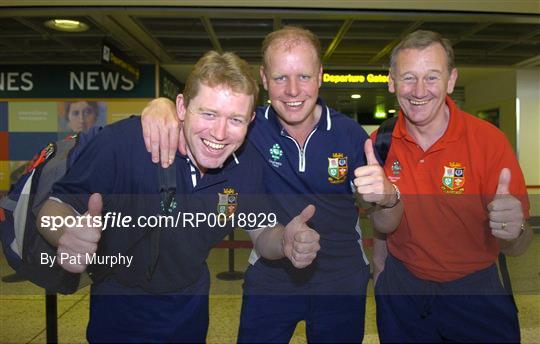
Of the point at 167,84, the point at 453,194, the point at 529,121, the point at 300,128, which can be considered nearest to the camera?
the point at 453,194

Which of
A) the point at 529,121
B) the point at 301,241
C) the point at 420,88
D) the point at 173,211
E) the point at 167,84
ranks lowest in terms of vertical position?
the point at 301,241

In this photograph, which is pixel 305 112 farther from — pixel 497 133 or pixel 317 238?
pixel 497 133

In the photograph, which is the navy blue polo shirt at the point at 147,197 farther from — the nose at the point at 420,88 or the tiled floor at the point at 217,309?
the nose at the point at 420,88

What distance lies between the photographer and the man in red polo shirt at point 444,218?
1813 millimetres

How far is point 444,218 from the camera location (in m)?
1.84

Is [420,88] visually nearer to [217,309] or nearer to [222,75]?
[222,75]

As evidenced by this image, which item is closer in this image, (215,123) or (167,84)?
(215,123)

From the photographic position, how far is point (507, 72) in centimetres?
1011

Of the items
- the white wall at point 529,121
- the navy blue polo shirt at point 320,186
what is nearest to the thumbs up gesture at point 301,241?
the navy blue polo shirt at point 320,186

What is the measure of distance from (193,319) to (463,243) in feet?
3.69

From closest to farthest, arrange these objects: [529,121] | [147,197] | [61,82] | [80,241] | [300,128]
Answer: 1. [80,241]
2. [147,197]
3. [300,128]
4. [61,82]
5. [529,121]

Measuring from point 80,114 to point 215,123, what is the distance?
8.17m

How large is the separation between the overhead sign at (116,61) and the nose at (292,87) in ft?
17.7

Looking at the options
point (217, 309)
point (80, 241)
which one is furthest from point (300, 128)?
point (217, 309)
